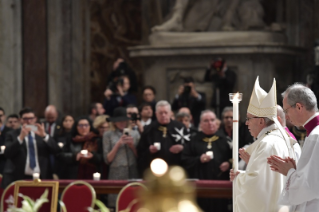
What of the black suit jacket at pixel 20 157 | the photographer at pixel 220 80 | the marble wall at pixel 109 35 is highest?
the marble wall at pixel 109 35

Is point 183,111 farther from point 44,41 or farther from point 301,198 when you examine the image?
point 301,198

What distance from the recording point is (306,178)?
5.17 metres

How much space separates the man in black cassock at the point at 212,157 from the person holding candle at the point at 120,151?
0.70 meters

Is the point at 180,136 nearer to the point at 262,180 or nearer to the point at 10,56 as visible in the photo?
the point at 262,180

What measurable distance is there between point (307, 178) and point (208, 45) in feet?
26.2

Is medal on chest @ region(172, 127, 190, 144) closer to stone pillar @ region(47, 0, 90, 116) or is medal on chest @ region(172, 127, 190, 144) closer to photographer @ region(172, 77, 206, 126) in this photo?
photographer @ region(172, 77, 206, 126)

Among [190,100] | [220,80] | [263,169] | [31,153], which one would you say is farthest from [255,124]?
[220,80]

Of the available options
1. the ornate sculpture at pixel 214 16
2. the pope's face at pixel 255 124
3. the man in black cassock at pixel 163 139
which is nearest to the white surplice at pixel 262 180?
the pope's face at pixel 255 124

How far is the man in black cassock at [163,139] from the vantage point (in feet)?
31.7

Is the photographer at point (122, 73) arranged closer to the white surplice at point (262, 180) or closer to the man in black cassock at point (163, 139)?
the man in black cassock at point (163, 139)

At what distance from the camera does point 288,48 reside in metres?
12.9

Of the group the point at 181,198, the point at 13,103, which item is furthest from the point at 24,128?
the point at 181,198

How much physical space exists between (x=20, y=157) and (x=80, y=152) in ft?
2.62

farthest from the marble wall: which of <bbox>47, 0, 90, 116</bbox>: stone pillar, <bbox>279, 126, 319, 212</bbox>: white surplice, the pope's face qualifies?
<bbox>279, 126, 319, 212</bbox>: white surplice
